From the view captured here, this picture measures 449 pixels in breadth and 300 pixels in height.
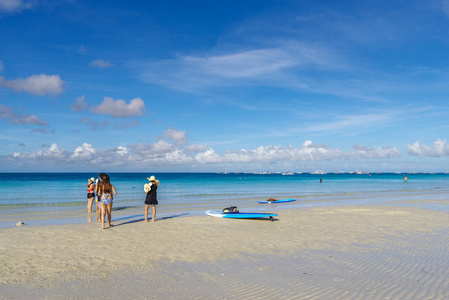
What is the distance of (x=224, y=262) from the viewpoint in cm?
852

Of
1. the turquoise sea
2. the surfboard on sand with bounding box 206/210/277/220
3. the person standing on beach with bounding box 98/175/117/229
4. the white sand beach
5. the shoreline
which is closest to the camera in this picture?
the white sand beach

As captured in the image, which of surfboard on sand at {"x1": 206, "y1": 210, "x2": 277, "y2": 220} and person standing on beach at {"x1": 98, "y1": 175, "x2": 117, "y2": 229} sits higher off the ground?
person standing on beach at {"x1": 98, "y1": 175, "x2": 117, "y2": 229}

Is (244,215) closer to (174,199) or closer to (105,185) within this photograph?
(105,185)

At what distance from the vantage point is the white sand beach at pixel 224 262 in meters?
6.39

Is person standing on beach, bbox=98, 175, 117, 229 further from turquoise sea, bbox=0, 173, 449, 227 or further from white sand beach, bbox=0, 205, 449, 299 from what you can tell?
turquoise sea, bbox=0, 173, 449, 227

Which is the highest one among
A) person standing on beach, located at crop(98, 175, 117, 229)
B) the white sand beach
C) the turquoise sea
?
person standing on beach, located at crop(98, 175, 117, 229)

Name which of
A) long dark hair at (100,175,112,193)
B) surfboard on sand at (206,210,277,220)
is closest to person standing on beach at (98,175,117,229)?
long dark hair at (100,175,112,193)

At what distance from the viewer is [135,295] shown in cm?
614

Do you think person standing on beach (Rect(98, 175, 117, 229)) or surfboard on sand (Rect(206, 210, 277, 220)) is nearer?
person standing on beach (Rect(98, 175, 117, 229))

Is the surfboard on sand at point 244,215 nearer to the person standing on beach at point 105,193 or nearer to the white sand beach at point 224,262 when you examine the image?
the white sand beach at point 224,262

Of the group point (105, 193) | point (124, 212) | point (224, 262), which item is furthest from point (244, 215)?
point (124, 212)

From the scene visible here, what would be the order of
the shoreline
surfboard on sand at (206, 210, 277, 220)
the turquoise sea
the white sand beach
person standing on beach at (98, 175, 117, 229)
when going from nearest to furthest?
the white sand beach < person standing on beach at (98, 175, 117, 229) < surfboard on sand at (206, 210, 277, 220) < the shoreline < the turquoise sea

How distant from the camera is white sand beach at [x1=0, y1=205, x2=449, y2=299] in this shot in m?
6.39

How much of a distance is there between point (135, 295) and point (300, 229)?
28.8ft
